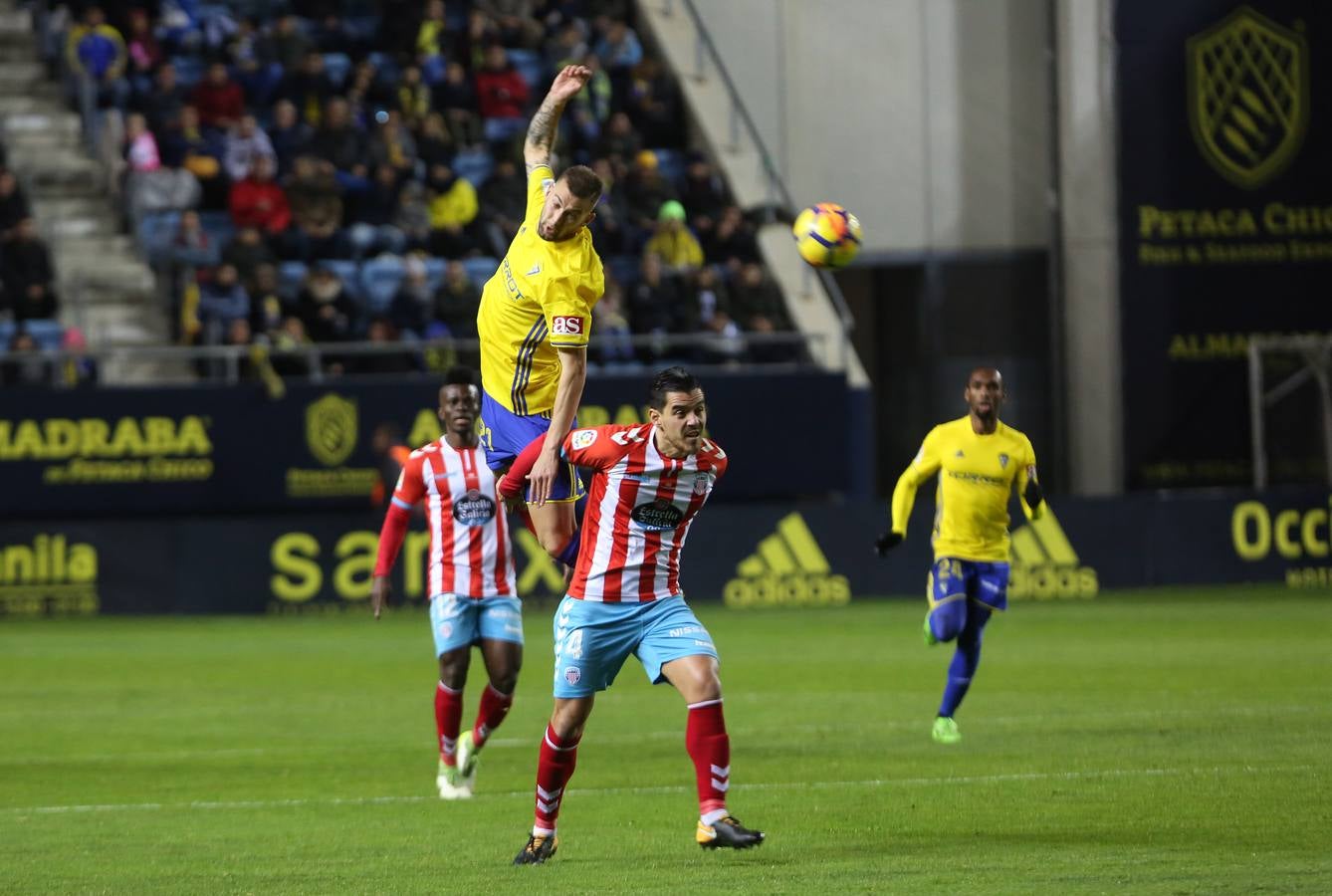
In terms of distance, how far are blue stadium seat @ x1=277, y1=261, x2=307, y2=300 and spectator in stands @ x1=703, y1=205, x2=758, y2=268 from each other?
5.68 m

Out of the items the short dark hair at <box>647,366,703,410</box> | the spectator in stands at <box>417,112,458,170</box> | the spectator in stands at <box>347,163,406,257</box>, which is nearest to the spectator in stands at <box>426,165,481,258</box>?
the spectator in stands at <box>417,112,458,170</box>

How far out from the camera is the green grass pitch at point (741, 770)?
327 inches

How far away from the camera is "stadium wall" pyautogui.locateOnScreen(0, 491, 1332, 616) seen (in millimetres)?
24219

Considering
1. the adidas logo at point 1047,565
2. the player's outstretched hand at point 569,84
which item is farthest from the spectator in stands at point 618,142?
the player's outstretched hand at point 569,84

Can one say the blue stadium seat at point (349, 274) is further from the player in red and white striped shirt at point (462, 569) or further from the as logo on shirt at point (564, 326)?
the as logo on shirt at point (564, 326)

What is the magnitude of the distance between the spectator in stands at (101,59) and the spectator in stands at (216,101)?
100cm

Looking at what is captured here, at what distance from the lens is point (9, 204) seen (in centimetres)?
2547

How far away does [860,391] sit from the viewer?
2662 cm

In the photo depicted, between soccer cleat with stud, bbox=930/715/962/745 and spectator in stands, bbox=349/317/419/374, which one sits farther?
spectator in stands, bbox=349/317/419/374

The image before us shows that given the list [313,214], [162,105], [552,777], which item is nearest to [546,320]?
[552,777]

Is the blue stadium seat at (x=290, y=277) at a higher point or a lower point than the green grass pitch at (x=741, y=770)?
higher

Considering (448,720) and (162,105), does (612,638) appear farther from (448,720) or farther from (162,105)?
(162,105)

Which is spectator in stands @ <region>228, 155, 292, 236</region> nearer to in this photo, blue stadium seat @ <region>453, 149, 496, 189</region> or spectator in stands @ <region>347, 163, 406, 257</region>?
spectator in stands @ <region>347, 163, 406, 257</region>

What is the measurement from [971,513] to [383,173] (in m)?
15.3
